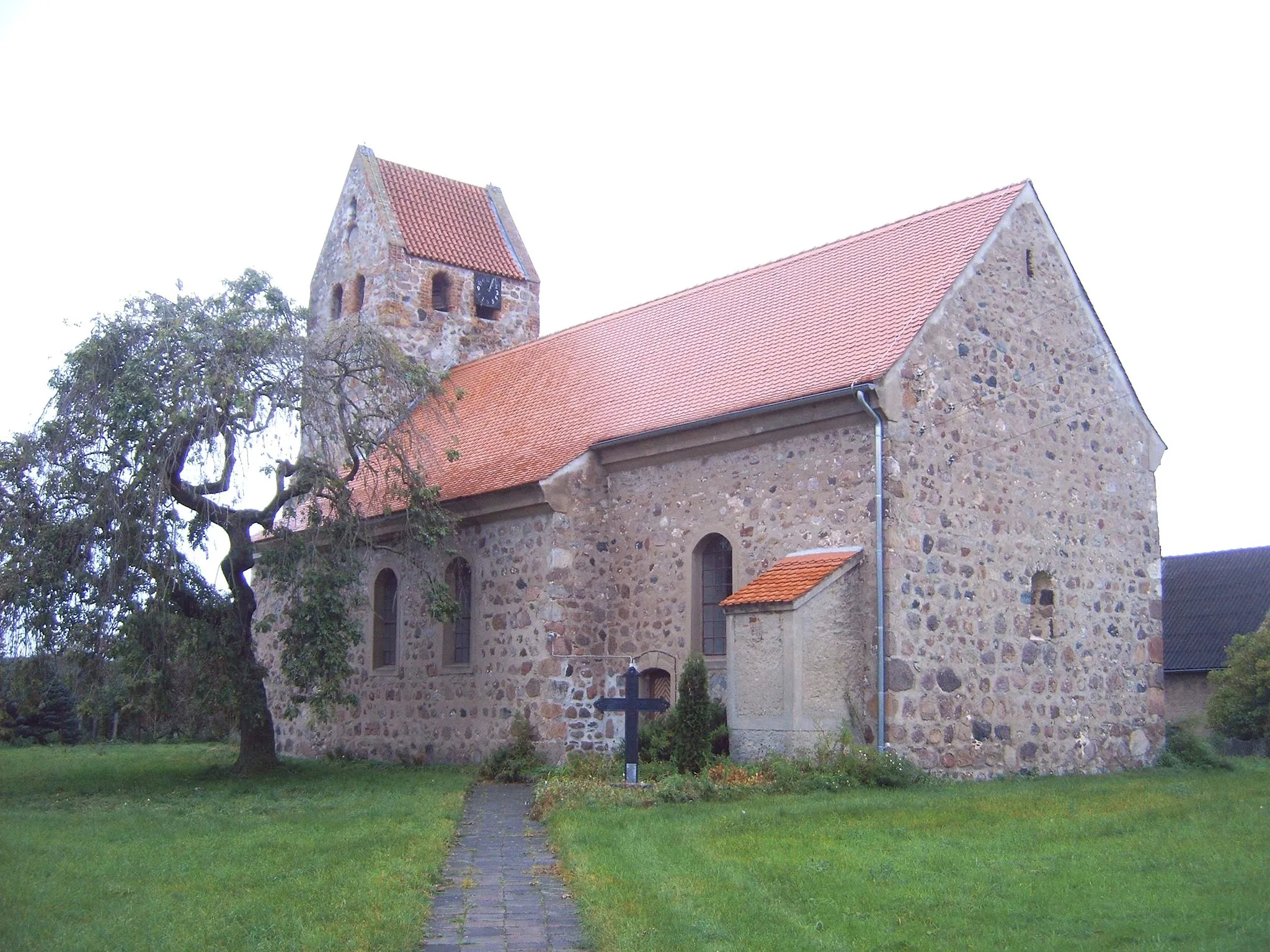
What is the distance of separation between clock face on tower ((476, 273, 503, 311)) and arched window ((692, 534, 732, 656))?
13587mm

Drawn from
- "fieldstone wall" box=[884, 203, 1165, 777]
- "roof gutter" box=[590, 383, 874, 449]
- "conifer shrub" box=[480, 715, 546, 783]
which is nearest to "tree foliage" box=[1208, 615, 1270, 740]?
"fieldstone wall" box=[884, 203, 1165, 777]

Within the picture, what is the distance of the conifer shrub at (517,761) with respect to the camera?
59.4 ft

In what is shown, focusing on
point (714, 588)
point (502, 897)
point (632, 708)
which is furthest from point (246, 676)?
point (502, 897)

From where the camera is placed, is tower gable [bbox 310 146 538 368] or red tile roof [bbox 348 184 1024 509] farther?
tower gable [bbox 310 146 538 368]

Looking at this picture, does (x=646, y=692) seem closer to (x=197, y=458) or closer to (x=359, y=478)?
(x=197, y=458)

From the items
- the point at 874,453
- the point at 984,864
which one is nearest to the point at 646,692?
the point at 874,453

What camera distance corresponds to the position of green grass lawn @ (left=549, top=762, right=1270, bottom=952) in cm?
795

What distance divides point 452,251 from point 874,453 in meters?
16.7

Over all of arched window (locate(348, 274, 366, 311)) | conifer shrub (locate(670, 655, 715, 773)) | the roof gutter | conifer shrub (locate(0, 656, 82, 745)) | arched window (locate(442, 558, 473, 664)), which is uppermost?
arched window (locate(348, 274, 366, 311))

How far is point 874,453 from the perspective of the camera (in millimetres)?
16547

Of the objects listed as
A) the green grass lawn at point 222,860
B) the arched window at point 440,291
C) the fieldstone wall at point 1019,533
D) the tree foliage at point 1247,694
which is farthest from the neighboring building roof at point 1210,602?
the green grass lawn at point 222,860

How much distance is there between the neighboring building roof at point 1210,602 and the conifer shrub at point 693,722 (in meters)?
18.6

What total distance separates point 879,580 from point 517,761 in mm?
5832

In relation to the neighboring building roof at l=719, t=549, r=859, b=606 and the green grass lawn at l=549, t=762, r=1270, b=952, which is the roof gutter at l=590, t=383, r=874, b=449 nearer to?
the neighboring building roof at l=719, t=549, r=859, b=606
